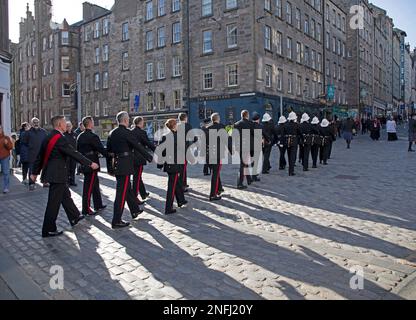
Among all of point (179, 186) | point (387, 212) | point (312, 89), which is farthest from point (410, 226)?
point (312, 89)

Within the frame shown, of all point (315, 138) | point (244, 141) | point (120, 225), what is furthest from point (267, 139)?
point (120, 225)

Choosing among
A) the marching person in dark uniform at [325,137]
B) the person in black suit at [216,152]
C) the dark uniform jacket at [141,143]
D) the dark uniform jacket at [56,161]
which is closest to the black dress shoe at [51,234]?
the dark uniform jacket at [56,161]

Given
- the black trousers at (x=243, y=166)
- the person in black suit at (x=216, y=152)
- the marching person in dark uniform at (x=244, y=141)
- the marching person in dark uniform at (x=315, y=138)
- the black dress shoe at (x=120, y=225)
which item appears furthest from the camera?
the marching person in dark uniform at (x=315, y=138)

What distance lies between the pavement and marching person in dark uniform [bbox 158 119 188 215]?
12.4 inches

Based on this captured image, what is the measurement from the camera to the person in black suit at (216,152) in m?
8.57

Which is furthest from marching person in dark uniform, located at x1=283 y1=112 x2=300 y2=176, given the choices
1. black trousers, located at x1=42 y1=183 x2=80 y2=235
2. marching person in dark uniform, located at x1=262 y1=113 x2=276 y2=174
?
black trousers, located at x1=42 y1=183 x2=80 y2=235

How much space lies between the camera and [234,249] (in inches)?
207

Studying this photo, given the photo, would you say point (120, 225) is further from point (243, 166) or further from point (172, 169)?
point (243, 166)

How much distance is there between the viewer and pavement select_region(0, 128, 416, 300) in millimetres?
3990

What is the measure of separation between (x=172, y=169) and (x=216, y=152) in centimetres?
148

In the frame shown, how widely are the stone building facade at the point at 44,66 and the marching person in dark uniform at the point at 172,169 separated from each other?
130 ft

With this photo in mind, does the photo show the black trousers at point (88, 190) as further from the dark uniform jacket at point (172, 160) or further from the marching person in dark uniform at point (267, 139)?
the marching person in dark uniform at point (267, 139)

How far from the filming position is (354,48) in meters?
51.8

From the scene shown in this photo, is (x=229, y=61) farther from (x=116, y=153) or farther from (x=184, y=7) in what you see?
(x=116, y=153)
